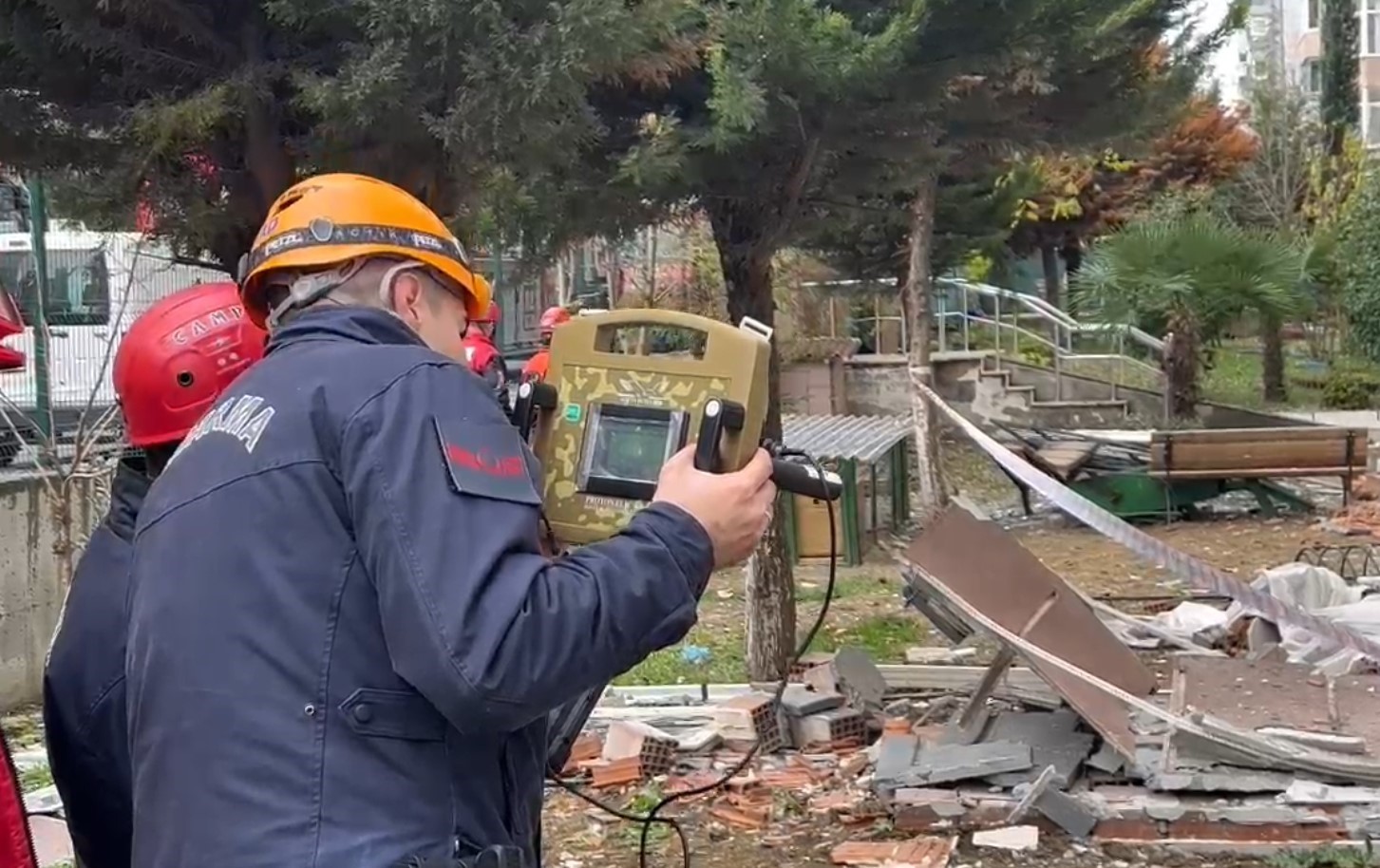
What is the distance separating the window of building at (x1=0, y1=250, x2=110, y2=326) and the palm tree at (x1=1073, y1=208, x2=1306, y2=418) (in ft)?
36.6

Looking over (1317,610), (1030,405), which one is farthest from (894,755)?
(1030,405)

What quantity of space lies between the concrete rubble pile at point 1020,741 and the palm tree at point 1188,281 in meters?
9.76

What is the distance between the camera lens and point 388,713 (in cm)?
193

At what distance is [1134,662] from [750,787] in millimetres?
1633

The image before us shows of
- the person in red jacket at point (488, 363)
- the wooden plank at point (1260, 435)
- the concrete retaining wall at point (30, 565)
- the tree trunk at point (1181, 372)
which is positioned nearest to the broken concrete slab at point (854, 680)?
the person in red jacket at point (488, 363)

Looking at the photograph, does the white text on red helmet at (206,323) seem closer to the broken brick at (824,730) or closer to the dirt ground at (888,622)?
the dirt ground at (888,622)

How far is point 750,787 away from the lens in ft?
21.7

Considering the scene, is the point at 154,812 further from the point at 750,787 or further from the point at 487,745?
the point at 750,787

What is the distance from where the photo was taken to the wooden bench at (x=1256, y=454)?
44.0 ft

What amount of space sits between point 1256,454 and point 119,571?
12.1 m

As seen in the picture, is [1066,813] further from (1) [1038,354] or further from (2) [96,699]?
(1) [1038,354]

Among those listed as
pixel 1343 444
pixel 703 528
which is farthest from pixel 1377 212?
pixel 703 528

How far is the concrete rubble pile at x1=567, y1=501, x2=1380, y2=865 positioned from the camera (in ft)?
19.1

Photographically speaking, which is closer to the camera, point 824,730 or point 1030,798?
point 1030,798
